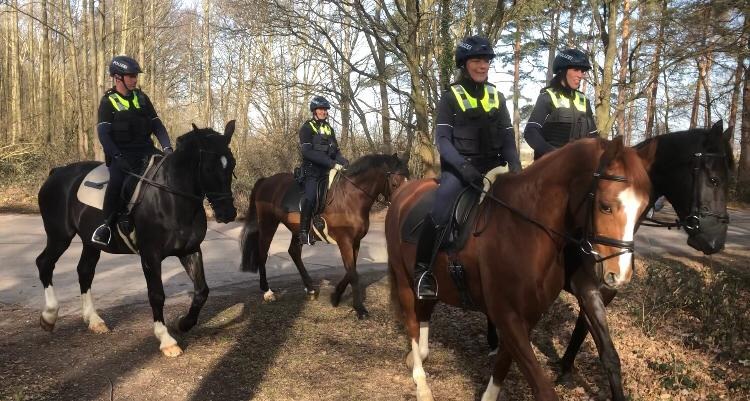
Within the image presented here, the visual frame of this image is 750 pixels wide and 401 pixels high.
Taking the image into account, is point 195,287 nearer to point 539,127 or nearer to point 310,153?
point 310,153

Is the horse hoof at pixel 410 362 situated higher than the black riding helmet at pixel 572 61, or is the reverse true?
the black riding helmet at pixel 572 61

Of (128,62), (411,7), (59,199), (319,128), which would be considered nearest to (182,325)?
(59,199)

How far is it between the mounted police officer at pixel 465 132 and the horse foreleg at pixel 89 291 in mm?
4095

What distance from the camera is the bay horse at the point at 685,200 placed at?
3740 mm

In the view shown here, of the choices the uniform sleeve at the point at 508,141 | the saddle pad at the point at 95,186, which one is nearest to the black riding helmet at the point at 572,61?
the uniform sleeve at the point at 508,141

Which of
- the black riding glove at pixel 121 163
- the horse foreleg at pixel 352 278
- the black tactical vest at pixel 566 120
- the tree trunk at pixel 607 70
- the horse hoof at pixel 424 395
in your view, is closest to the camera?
the horse hoof at pixel 424 395

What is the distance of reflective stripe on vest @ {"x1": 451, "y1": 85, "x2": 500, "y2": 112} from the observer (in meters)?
3.98

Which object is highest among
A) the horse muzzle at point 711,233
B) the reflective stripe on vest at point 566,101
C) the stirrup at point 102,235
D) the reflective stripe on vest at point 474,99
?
the reflective stripe on vest at point 566,101

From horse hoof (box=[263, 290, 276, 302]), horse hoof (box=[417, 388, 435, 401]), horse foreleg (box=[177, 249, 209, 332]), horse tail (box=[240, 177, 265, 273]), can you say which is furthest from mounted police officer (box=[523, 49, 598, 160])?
horse tail (box=[240, 177, 265, 273])

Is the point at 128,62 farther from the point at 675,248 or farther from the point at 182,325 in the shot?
the point at 675,248

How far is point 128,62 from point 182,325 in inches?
118

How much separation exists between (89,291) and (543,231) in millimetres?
5450

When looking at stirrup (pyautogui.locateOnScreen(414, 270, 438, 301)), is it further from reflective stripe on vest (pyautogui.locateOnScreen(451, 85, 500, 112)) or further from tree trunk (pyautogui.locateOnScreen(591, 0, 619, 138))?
tree trunk (pyautogui.locateOnScreen(591, 0, 619, 138))

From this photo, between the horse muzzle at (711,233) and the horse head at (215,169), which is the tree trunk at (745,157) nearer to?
the horse muzzle at (711,233)
